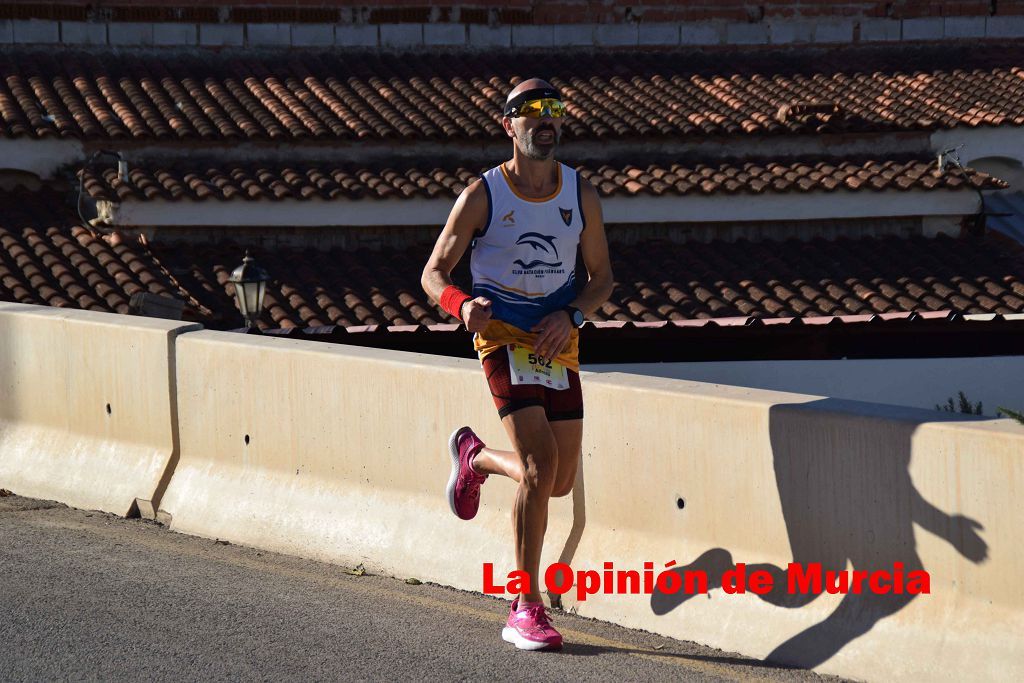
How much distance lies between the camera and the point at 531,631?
18.6ft

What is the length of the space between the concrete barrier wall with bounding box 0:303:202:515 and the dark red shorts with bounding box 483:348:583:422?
2764mm

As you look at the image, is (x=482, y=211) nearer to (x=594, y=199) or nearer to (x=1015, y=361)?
(x=594, y=199)

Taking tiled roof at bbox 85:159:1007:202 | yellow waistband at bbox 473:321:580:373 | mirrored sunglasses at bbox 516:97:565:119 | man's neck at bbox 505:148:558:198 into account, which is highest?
tiled roof at bbox 85:159:1007:202

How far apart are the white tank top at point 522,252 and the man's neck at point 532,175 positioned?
0.04m

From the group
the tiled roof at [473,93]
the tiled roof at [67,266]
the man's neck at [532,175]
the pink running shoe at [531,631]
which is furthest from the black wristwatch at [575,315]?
the tiled roof at [473,93]

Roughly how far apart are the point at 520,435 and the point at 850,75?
71.1 ft

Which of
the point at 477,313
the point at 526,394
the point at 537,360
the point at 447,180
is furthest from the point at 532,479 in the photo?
the point at 447,180

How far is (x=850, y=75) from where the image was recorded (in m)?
26.1

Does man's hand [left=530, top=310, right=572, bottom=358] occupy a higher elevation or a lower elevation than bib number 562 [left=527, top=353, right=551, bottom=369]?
higher

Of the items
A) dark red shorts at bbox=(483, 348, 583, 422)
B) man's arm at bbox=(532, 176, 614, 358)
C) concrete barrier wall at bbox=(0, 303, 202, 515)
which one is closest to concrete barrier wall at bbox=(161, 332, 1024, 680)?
concrete barrier wall at bbox=(0, 303, 202, 515)

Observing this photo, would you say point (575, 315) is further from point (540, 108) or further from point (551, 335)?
point (540, 108)

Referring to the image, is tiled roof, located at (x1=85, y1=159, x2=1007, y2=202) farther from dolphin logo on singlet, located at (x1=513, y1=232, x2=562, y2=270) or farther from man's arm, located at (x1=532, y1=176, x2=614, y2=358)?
dolphin logo on singlet, located at (x1=513, y1=232, x2=562, y2=270)

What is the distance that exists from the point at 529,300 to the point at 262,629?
1624 millimetres

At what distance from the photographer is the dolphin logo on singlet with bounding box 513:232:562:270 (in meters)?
5.88
